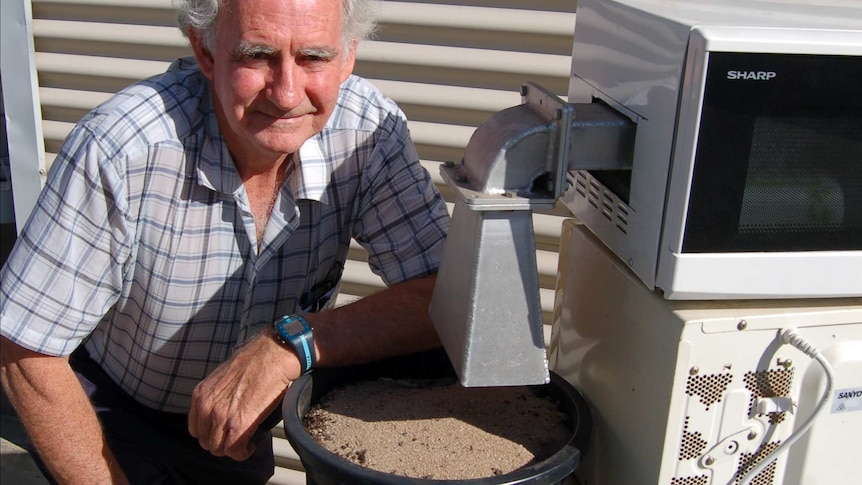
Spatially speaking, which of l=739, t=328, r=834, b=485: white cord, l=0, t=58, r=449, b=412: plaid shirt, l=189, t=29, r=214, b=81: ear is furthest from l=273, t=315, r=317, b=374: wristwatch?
l=739, t=328, r=834, b=485: white cord

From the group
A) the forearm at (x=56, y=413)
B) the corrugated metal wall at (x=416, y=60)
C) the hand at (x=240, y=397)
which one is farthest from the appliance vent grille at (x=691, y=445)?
the corrugated metal wall at (x=416, y=60)

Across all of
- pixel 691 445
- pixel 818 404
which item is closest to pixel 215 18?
pixel 691 445

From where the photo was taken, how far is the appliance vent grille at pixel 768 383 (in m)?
1.31

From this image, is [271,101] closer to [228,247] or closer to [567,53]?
[228,247]

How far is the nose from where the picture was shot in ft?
5.21

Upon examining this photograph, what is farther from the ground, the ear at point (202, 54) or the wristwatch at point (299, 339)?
the ear at point (202, 54)

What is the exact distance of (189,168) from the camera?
1.76 meters

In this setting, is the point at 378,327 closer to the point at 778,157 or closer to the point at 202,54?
the point at 202,54

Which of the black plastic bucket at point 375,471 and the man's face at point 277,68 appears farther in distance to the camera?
the man's face at point 277,68

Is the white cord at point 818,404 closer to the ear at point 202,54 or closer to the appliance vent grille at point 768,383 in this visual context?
the appliance vent grille at point 768,383

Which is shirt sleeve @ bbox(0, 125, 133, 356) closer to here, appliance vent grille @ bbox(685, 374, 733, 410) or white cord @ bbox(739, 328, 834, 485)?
appliance vent grille @ bbox(685, 374, 733, 410)

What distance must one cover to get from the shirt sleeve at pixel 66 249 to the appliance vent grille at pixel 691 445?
1091 mm

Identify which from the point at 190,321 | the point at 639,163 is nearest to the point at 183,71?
the point at 190,321

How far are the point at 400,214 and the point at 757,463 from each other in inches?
35.2
